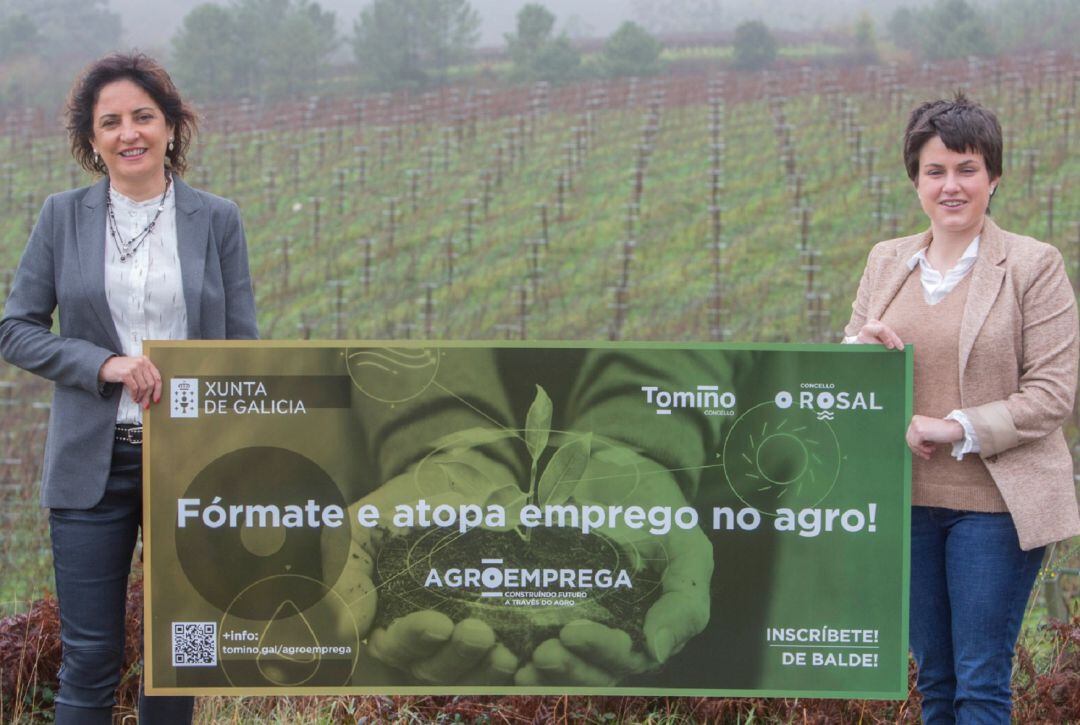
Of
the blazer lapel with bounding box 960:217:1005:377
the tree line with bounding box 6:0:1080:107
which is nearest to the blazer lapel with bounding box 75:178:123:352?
the blazer lapel with bounding box 960:217:1005:377

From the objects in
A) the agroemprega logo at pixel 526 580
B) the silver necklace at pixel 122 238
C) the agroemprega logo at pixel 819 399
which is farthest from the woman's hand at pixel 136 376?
the agroemprega logo at pixel 819 399

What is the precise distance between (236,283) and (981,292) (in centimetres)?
203

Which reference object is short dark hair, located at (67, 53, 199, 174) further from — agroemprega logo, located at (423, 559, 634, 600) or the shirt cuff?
the shirt cuff

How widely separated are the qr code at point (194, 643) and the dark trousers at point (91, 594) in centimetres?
→ 16

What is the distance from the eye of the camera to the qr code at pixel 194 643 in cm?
343

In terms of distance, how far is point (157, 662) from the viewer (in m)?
3.43

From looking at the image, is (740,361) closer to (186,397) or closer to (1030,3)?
(186,397)

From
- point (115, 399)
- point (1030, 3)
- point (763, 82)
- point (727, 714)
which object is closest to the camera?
point (115, 399)

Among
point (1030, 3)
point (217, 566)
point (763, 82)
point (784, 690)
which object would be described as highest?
point (1030, 3)

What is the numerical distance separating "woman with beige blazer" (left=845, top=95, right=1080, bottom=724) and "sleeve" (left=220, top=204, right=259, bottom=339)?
1757 millimetres

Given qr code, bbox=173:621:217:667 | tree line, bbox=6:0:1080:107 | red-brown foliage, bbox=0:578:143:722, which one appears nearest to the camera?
qr code, bbox=173:621:217:667

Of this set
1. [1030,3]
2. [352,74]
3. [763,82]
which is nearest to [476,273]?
[763,82]

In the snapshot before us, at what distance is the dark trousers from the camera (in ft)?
10.8

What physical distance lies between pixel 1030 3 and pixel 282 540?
85.7 ft
